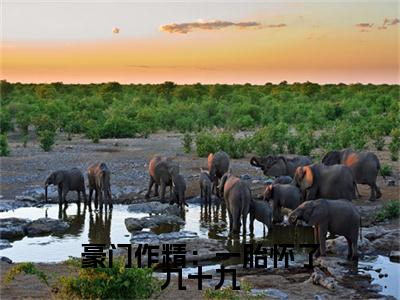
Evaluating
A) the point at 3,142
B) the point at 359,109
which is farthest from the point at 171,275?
the point at 359,109

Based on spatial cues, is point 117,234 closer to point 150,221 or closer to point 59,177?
point 150,221

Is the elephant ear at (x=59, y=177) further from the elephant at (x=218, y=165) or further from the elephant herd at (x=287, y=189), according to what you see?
the elephant at (x=218, y=165)

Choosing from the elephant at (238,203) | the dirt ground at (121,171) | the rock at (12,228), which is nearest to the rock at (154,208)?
the dirt ground at (121,171)

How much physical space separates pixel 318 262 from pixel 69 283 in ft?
15.7

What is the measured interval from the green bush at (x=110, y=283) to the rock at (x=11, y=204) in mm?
9012

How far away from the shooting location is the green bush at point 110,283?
7227 millimetres

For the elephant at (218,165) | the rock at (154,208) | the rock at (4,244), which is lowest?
the rock at (4,244)

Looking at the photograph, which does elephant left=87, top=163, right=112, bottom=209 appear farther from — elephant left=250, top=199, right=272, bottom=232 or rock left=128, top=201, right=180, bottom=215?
elephant left=250, top=199, right=272, bottom=232

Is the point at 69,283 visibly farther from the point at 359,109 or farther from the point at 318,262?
the point at 359,109

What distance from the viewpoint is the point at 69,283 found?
7.37 meters

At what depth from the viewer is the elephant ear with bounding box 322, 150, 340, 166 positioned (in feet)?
55.2

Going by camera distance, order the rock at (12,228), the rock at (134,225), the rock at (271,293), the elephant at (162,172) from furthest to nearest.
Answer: the elephant at (162,172) < the rock at (134,225) < the rock at (12,228) < the rock at (271,293)

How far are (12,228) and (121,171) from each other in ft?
26.7

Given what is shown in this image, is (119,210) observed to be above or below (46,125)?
below
